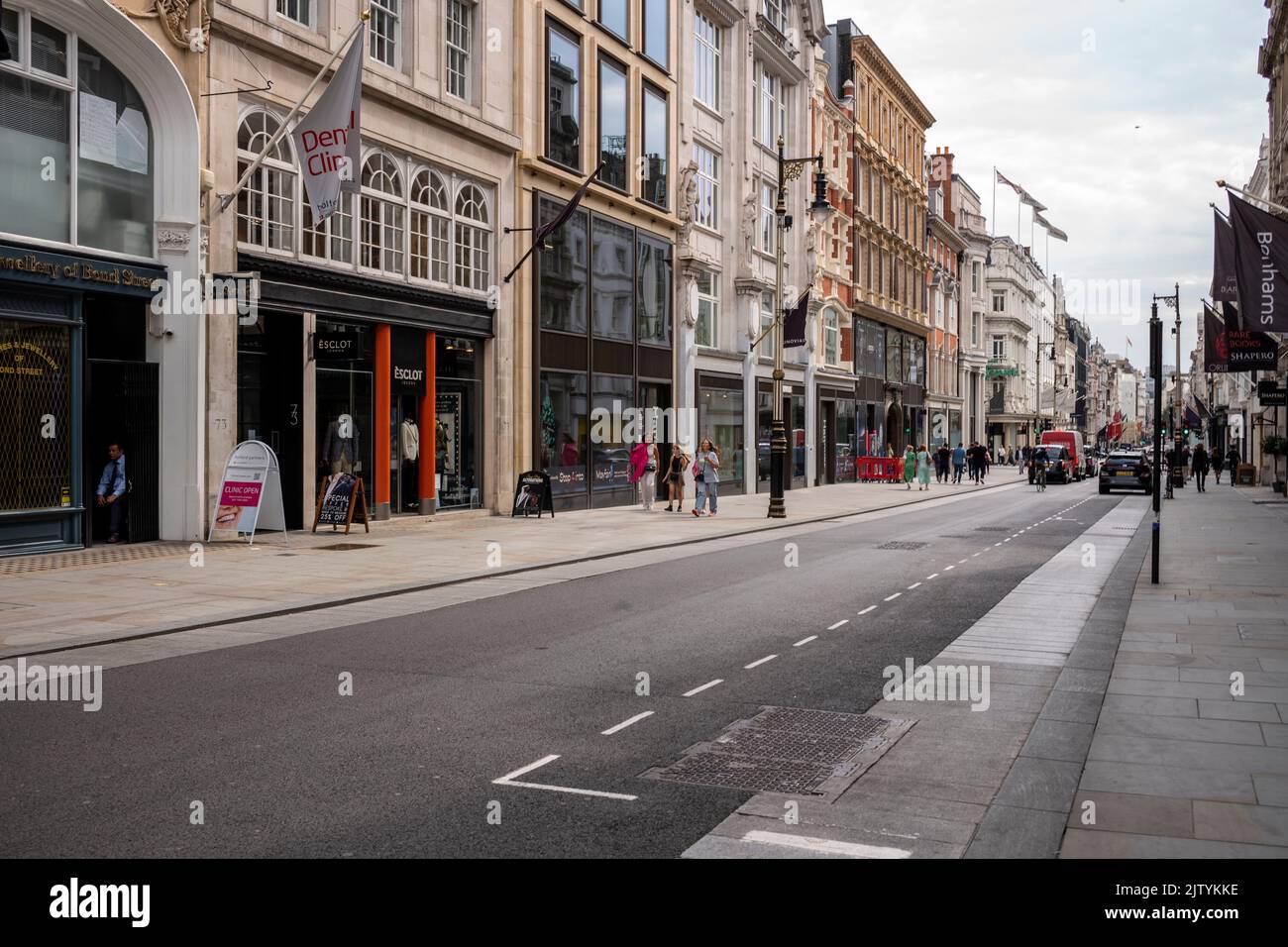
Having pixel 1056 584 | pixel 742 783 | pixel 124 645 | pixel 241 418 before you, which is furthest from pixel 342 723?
pixel 241 418

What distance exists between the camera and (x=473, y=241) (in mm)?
25797

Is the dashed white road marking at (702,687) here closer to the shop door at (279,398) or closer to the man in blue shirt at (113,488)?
the man in blue shirt at (113,488)

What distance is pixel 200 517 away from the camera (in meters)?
18.2

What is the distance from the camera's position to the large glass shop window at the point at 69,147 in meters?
15.9

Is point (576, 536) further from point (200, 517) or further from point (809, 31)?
point (809, 31)

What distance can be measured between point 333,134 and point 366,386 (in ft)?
20.5

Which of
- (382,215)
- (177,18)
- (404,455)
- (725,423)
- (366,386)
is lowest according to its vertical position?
(404,455)

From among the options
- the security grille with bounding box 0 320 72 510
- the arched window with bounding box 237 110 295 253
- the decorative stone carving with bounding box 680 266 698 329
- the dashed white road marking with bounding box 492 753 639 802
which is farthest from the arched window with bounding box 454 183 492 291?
the dashed white road marking with bounding box 492 753 639 802

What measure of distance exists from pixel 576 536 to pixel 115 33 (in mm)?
11167

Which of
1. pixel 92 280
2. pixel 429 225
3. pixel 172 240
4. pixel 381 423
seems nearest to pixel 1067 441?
pixel 429 225

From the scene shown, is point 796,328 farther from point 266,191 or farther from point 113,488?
point 113,488

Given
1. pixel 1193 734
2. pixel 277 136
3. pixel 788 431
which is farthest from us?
pixel 788 431

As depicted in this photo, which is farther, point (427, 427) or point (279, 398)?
point (427, 427)

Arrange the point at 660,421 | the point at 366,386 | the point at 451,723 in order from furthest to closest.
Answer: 1. the point at 660,421
2. the point at 366,386
3. the point at 451,723
